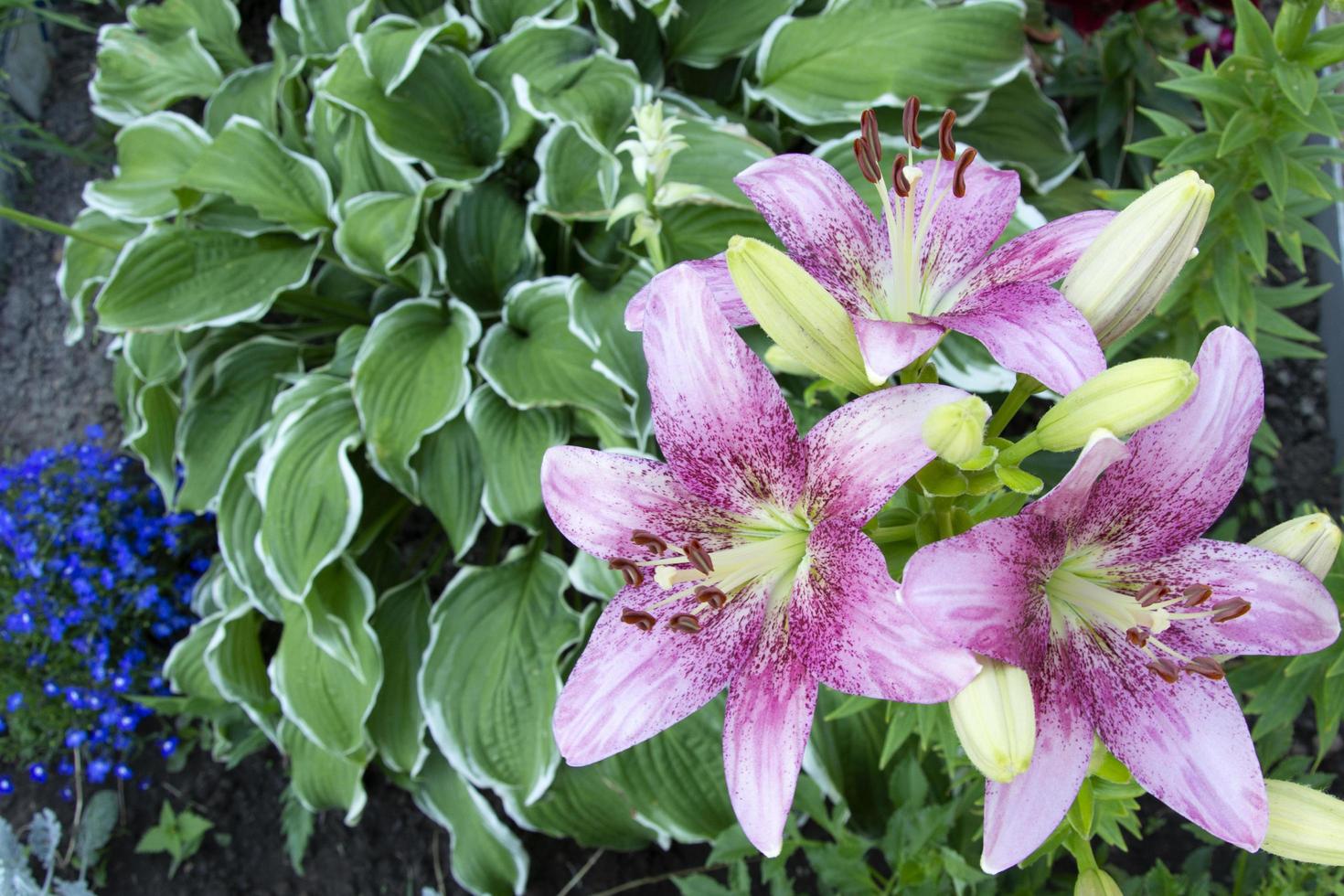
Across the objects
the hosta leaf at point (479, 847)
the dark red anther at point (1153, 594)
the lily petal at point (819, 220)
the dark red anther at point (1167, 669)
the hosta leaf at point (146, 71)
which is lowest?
the hosta leaf at point (479, 847)

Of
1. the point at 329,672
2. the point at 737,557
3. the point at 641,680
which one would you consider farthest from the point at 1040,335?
the point at 329,672

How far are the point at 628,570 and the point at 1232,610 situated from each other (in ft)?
1.53

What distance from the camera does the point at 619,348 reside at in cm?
186

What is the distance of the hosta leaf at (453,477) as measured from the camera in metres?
2.03

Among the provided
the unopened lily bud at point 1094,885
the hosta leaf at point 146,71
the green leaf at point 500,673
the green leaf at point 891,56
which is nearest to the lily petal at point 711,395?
the unopened lily bud at point 1094,885

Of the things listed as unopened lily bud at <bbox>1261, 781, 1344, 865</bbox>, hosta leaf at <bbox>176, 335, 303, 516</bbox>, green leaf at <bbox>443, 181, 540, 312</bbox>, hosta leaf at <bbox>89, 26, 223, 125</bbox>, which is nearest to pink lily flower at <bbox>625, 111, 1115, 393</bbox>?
unopened lily bud at <bbox>1261, 781, 1344, 865</bbox>

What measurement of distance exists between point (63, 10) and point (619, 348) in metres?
2.38

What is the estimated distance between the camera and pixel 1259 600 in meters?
0.85

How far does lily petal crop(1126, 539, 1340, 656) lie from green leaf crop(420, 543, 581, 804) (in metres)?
1.24

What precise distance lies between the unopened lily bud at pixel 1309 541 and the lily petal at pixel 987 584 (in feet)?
0.67

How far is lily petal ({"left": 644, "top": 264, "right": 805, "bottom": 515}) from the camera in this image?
0.88 meters

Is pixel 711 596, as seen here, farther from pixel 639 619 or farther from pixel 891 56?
pixel 891 56

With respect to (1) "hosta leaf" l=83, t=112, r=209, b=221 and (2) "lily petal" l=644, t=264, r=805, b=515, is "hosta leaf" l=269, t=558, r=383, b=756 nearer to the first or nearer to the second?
(1) "hosta leaf" l=83, t=112, r=209, b=221

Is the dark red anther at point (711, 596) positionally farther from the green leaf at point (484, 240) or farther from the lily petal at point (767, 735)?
the green leaf at point (484, 240)
